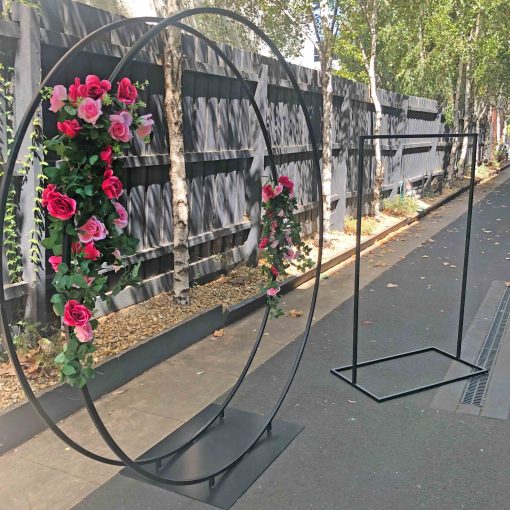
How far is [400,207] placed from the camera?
13391mm

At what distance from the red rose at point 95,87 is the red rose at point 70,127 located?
137 millimetres

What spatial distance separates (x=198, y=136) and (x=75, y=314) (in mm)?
4248

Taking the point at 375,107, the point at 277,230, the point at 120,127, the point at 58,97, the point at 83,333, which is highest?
the point at 375,107

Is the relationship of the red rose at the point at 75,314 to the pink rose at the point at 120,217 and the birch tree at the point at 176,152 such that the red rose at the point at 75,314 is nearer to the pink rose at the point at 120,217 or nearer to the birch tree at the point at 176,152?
the pink rose at the point at 120,217

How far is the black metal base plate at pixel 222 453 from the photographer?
3.34m

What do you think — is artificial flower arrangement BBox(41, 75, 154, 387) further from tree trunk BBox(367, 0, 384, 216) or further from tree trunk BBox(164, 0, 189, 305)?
tree trunk BBox(367, 0, 384, 216)

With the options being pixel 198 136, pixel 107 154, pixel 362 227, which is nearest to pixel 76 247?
pixel 107 154

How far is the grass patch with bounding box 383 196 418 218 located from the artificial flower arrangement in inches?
449

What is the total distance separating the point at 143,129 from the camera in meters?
2.68

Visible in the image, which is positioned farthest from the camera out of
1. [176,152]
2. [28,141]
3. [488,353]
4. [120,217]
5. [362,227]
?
[362,227]

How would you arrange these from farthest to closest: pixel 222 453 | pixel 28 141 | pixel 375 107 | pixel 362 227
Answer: pixel 375 107 → pixel 362 227 → pixel 28 141 → pixel 222 453

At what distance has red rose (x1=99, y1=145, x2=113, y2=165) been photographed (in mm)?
2482

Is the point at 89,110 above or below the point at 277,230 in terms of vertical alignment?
above

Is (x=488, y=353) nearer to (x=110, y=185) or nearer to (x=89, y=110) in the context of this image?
(x=110, y=185)
